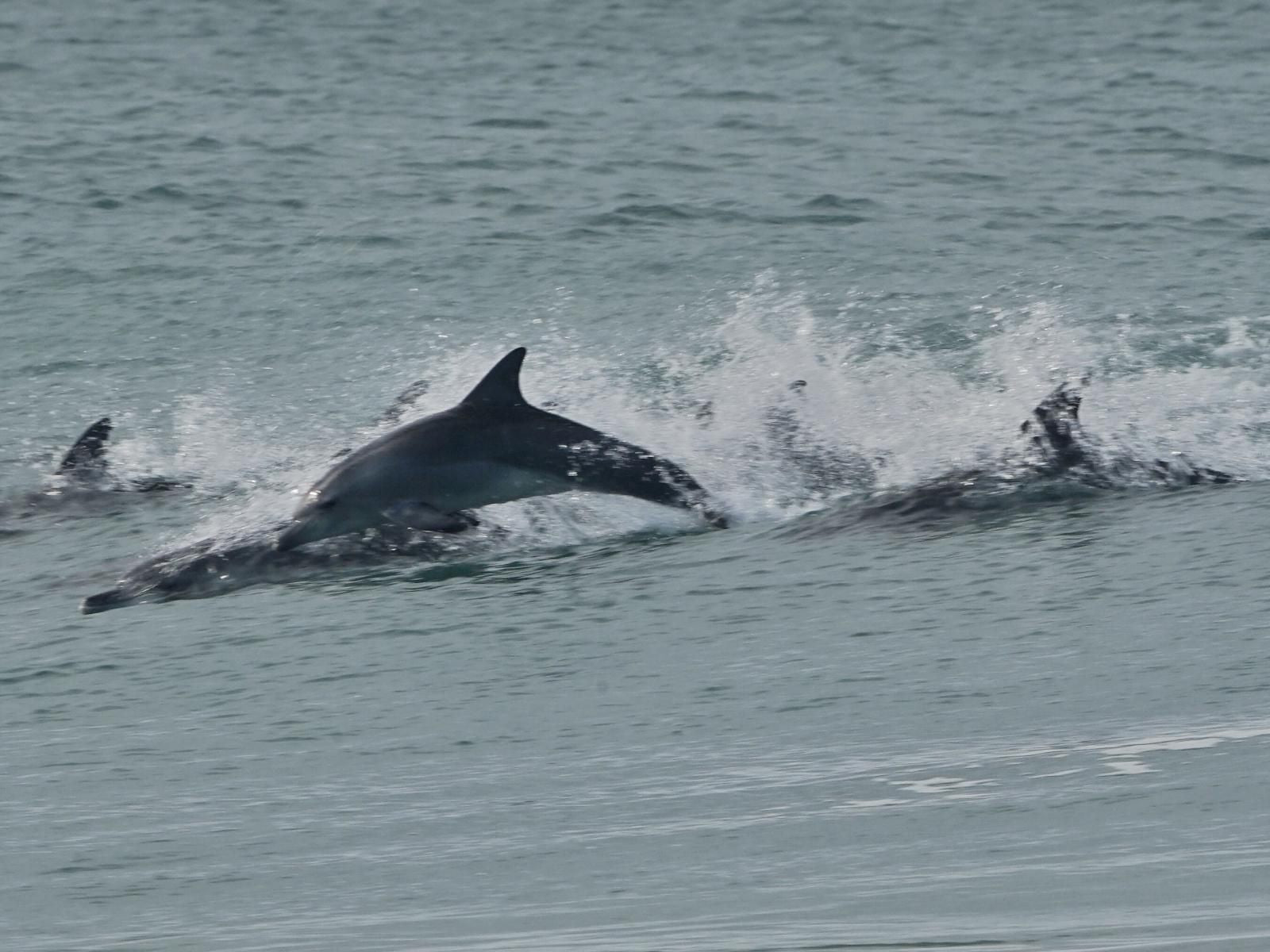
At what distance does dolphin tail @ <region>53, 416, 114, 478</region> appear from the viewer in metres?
14.5

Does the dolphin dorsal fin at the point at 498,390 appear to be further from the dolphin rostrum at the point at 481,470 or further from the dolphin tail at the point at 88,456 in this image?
the dolphin tail at the point at 88,456

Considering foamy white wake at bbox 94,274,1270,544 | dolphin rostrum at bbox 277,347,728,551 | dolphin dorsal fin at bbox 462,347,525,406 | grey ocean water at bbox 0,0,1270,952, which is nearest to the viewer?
grey ocean water at bbox 0,0,1270,952

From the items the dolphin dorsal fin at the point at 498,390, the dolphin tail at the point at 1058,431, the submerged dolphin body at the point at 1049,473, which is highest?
the dolphin dorsal fin at the point at 498,390

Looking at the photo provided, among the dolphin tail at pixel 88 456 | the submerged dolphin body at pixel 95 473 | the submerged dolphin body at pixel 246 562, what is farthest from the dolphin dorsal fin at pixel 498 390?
the dolphin tail at pixel 88 456

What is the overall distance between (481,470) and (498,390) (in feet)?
1.60

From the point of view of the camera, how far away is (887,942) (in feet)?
19.9

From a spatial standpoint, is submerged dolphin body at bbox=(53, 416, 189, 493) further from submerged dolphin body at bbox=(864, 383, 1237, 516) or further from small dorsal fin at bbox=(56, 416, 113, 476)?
submerged dolphin body at bbox=(864, 383, 1237, 516)

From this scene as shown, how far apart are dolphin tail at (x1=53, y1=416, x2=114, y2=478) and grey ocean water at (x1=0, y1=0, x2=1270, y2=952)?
23 centimetres

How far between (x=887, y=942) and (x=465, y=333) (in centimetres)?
1351

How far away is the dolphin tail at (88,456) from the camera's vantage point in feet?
47.7

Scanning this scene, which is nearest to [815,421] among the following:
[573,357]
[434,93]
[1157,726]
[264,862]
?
[573,357]

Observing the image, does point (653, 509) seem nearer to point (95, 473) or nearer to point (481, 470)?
point (481, 470)

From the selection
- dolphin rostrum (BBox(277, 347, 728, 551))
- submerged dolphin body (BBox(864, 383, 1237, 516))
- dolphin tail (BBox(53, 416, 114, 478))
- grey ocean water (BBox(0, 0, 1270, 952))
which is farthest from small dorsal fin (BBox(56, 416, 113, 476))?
submerged dolphin body (BBox(864, 383, 1237, 516))

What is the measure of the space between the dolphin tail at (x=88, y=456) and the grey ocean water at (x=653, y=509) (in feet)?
0.75
